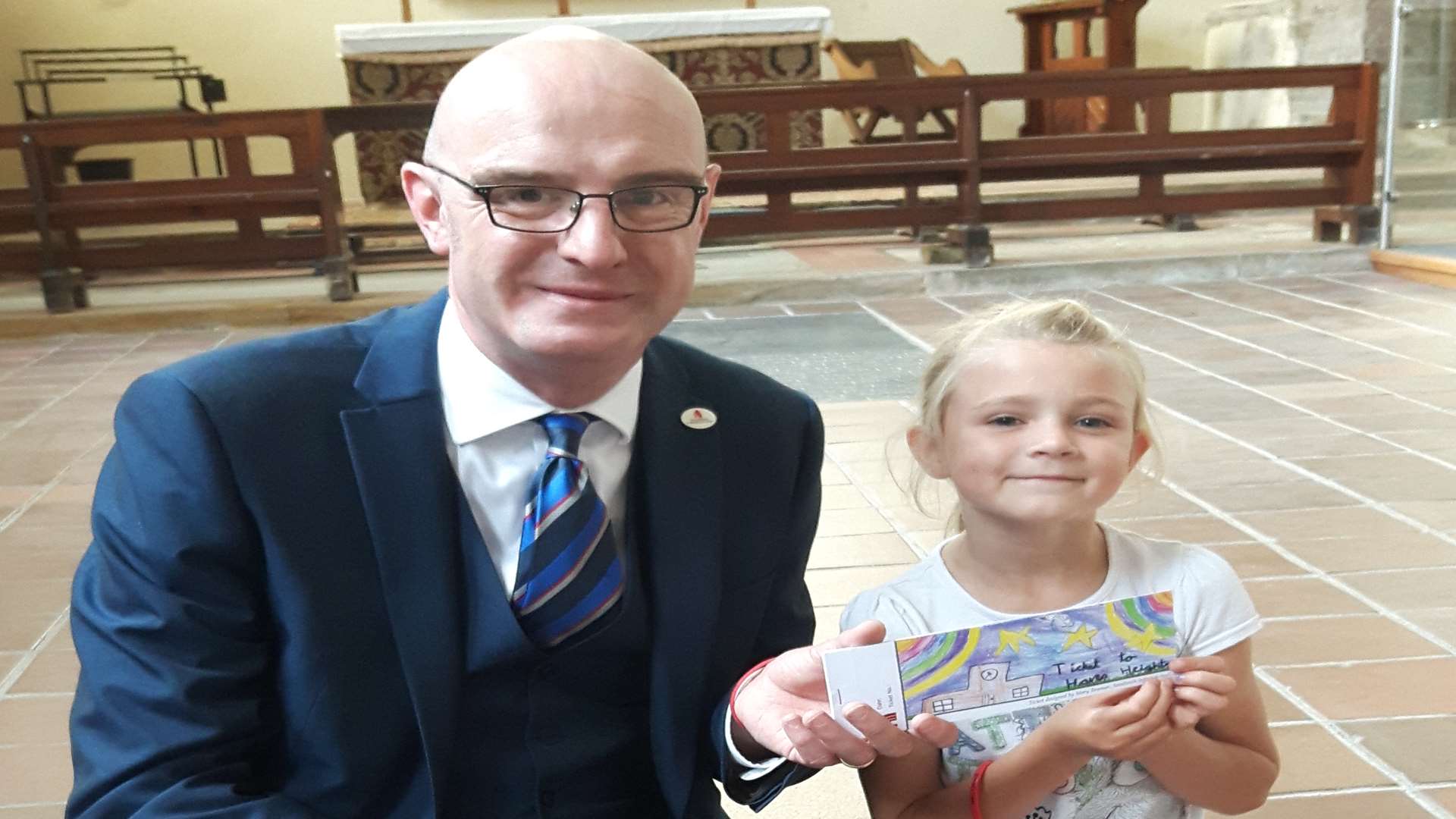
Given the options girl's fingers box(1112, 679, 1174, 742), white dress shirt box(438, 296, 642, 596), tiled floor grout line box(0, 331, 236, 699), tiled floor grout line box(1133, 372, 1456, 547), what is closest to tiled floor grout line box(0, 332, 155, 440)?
tiled floor grout line box(0, 331, 236, 699)

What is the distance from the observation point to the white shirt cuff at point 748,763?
4.82ft

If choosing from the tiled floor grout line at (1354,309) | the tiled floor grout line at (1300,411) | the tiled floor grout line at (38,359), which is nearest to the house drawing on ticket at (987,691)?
the tiled floor grout line at (1300,411)

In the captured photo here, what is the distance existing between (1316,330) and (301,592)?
548 centimetres

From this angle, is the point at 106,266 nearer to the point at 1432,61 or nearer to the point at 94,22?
the point at 94,22

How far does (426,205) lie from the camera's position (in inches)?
60.6

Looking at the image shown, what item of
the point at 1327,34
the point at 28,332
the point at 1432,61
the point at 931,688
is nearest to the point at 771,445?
the point at 931,688

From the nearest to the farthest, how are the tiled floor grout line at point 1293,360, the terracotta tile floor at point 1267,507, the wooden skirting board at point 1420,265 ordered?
the terracotta tile floor at point 1267,507 → the tiled floor grout line at point 1293,360 → the wooden skirting board at point 1420,265

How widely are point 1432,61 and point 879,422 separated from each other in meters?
4.51

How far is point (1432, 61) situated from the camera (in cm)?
733

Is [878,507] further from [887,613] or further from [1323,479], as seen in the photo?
[887,613]

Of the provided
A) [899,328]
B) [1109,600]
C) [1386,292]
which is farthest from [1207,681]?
[1386,292]

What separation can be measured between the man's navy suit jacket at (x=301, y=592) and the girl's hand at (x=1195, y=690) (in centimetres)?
41

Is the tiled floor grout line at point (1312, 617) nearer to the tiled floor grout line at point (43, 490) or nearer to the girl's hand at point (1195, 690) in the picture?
the girl's hand at point (1195, 690)

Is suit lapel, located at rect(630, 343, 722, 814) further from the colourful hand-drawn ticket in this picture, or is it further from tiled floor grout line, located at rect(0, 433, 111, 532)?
tiled floor grout line, located at rect(0, 433, 111, 532)
